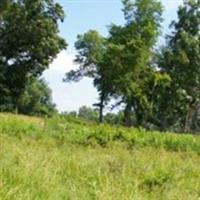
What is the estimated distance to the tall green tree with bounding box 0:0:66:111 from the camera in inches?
2484

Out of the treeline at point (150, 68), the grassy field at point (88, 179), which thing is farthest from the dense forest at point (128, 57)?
the grassy field at point (88, 179)

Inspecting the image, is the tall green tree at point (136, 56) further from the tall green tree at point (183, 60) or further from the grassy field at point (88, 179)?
the grassy field at point (88, 179)

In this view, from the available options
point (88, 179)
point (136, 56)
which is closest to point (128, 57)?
point (136, 56)

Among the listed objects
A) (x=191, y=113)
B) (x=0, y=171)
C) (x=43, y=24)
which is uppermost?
(x=43, y=24)

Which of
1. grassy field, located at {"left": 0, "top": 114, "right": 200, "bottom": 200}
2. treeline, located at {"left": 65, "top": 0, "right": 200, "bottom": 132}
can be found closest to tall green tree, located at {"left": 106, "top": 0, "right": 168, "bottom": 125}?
treeline, located at {"left": 65, "top": 0, "right": 200, "bottom": 132}

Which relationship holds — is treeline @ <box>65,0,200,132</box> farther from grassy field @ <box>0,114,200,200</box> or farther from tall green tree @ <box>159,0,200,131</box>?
grassy field @ <box>0,114,200,200</box>

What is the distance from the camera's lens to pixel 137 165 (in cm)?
1288

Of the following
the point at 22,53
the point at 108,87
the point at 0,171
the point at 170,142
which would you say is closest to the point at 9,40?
the point at 22,53

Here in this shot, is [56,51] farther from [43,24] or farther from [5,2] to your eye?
[5,2]

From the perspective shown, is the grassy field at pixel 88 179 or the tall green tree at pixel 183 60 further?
the tall green tree at pixel 183 60

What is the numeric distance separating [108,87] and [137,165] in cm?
5137

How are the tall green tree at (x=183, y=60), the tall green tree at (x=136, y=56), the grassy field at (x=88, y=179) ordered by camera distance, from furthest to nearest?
the tall green tree at (x=183, y=60)
the tall green tree at (x=136, y=56)
the grassy field at (x=88, y=179)

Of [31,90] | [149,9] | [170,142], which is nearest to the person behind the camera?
[170,142]

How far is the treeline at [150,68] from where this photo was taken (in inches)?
2430
